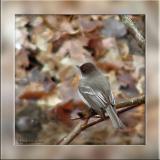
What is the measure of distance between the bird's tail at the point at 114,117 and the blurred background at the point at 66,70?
2cm

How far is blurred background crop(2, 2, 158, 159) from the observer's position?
5.67 ft

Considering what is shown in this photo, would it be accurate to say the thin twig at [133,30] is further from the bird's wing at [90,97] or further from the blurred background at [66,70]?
the bird's wing at [90,97]

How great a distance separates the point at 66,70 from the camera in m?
1.73

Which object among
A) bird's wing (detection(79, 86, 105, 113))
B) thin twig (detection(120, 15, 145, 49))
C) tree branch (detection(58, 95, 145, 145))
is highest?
thin twig (detection(120, 15, 145, 49))

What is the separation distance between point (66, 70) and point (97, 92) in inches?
6.0

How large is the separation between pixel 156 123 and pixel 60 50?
478mm

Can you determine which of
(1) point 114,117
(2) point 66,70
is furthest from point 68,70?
(1) point 114,117

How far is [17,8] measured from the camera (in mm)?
1728

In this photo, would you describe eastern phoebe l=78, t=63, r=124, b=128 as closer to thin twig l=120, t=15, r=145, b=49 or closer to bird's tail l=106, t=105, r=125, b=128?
bird's tail l=106, t=105, r=125, b=128

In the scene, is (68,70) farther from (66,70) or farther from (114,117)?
(114,117)

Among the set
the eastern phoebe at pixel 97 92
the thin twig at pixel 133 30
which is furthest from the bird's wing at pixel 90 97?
the thin twig at pixel 133 30

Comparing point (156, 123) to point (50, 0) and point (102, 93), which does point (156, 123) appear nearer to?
point (102, 93)

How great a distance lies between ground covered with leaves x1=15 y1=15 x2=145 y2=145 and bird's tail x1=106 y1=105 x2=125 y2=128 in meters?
0.02

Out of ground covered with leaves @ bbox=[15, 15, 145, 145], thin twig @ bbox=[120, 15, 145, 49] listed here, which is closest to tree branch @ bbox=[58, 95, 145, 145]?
ground covered with leaves @ bbox=[15, 15, 145, 145]
